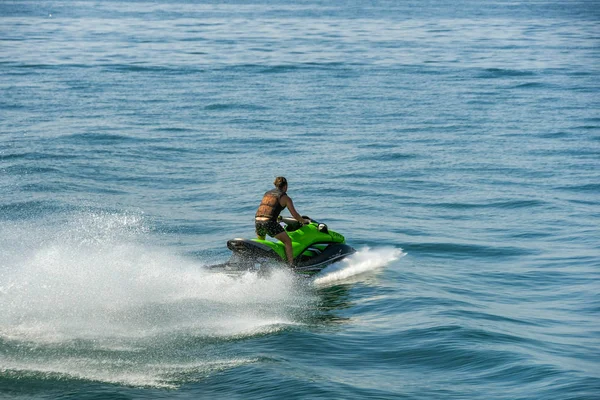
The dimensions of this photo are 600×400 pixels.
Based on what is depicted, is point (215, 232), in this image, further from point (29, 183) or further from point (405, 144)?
point (405, 144)

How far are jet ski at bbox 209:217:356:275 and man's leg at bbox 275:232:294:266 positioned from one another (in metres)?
0.07

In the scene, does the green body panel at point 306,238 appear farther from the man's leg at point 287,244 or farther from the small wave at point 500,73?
the small wave at point 500,73

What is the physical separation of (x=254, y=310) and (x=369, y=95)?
1131 inches

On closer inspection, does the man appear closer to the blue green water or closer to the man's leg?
the man's leg

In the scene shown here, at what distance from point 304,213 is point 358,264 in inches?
267

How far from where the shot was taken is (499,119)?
3812cm

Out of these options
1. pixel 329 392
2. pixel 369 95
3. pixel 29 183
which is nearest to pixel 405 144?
pixel 369 95

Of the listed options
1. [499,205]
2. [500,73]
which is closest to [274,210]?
[499,205]

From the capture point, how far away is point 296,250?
16359mm

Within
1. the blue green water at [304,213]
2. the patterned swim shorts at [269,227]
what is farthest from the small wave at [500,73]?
the patterned swim shorts at [269,227]

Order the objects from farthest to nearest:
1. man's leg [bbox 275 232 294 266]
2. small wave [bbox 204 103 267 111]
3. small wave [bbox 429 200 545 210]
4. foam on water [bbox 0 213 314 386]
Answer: small wave [bbox 204 103 267 111] < small wave [bbox 429 200 545 210] < man's leg [bbox 275 232 294 266] < foam on water [bbox 0 213 314 386]

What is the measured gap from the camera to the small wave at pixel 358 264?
16609 millimetres

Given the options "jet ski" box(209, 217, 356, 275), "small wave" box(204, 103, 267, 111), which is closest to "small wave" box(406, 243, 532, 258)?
"jet ski" box(209, 217, 356, 275)

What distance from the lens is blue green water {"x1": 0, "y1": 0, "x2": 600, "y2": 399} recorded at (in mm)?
11773
